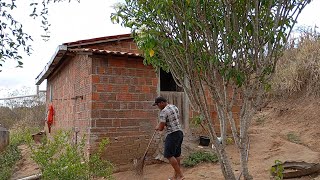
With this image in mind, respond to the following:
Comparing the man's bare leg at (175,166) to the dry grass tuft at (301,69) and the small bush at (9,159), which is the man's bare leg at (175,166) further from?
the dry grass tuft at (301,69)

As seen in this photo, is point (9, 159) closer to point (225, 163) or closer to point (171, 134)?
point (171, 134)

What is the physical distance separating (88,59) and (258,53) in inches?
180

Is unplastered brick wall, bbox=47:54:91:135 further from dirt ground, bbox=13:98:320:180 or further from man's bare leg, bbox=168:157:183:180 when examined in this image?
man's bare leg, bbox=168:157:183:180

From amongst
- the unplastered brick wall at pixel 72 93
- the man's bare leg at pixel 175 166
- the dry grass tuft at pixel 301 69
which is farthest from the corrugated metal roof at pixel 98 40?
the dry grass tuft at pixel 301 69

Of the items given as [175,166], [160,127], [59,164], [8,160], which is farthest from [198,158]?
[8,160]

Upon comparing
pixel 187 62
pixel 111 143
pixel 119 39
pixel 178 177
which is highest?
pixel 119 39

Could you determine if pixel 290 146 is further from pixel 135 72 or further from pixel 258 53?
pixel 258 53

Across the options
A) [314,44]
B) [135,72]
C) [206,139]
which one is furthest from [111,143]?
[314,44]

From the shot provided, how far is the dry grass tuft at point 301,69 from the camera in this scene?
1112 cm

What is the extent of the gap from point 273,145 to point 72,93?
540 cm

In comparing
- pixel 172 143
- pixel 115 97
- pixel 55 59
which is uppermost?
pixel 55 59

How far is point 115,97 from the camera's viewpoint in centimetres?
796

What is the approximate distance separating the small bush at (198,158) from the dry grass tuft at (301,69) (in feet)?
16.2

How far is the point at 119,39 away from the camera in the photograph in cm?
905
